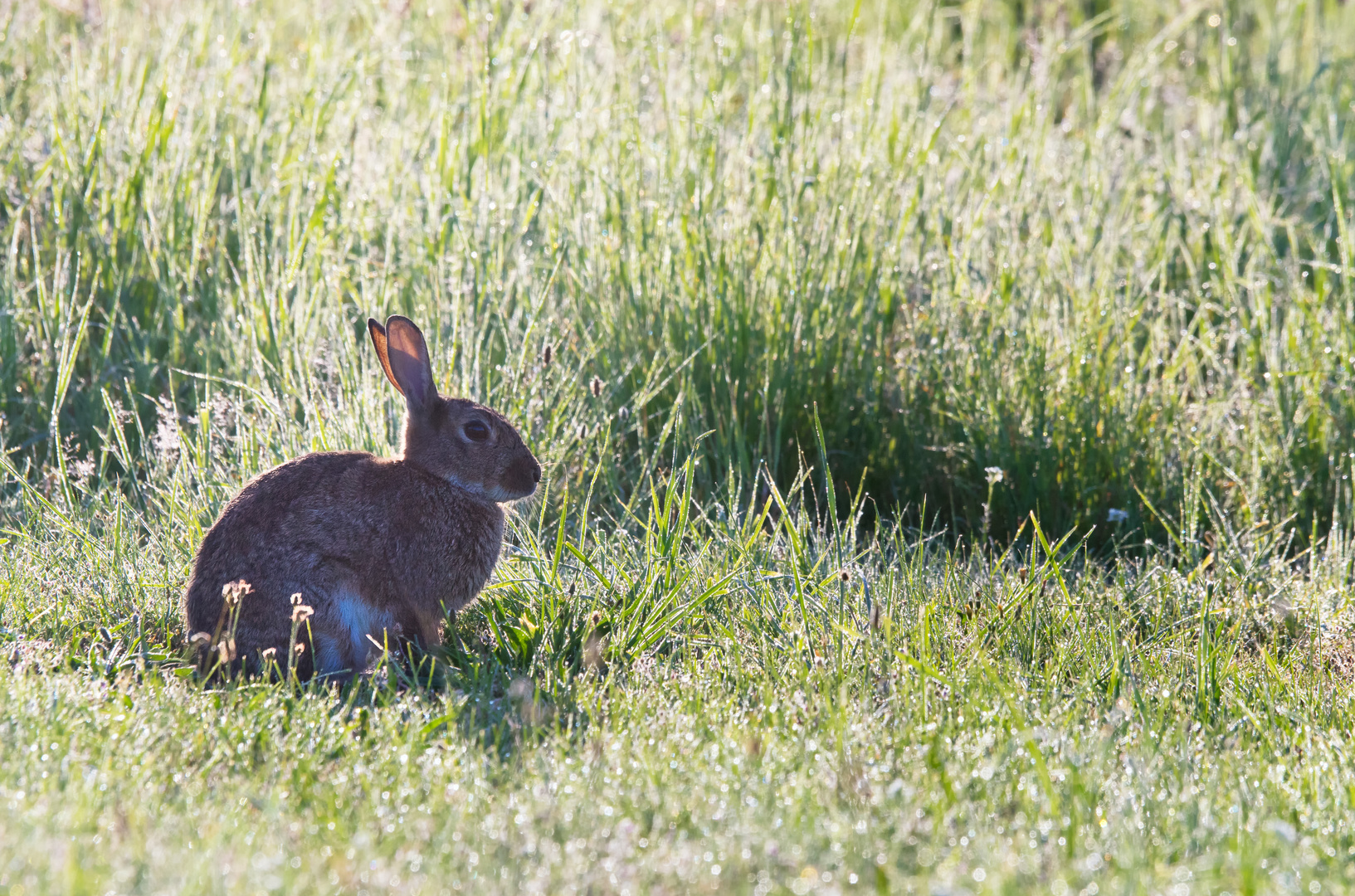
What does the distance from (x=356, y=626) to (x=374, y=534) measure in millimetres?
243

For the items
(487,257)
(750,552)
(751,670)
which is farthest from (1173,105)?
(751,670)

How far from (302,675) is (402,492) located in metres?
0.54

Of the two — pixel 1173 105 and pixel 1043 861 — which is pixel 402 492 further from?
pixel 1173 105

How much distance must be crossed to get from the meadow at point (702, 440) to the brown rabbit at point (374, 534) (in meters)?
0.15

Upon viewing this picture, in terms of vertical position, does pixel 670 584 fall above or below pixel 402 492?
below

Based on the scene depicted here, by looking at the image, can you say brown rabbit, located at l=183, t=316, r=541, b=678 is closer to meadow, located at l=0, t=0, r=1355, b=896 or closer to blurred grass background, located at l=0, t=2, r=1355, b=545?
meadow, located at l=0, t=0, r=1355, b=896

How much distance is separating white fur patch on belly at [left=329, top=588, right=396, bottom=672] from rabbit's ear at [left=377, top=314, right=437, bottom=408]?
23.9 inches

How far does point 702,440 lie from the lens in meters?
4.55

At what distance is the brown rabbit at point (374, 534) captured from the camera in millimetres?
3197

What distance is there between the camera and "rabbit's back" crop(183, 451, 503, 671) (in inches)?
126

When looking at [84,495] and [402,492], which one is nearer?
[402,492]

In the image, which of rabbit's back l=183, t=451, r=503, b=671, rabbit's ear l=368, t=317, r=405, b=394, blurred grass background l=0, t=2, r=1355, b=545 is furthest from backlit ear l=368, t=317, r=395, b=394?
blurred grass background l=0, t=2, r=1355, b=545

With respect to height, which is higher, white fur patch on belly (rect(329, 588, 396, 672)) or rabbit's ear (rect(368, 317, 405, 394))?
rabbit's ear (rect(368, 317, 405, 394))

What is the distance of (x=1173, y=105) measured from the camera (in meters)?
7.18
